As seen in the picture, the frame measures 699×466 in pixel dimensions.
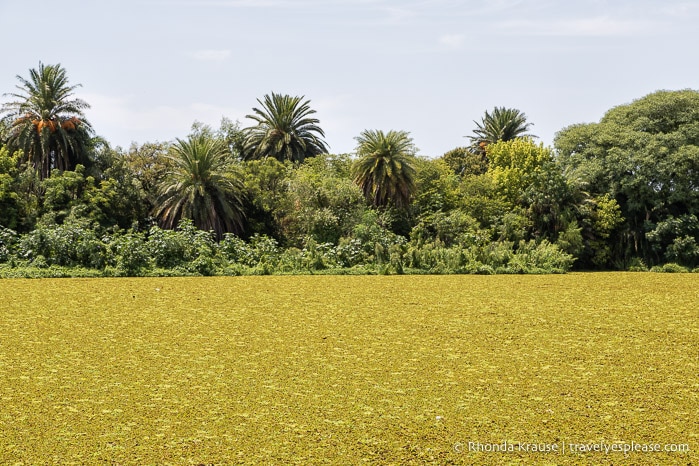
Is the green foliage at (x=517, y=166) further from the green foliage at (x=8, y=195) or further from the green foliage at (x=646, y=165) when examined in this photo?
the green foliage at (x=8, y=195)

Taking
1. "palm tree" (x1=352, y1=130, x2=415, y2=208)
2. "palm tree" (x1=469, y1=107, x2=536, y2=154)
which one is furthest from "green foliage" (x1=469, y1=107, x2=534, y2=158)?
"palm tree" (x1=352, y1=130, x2=415, y2=208)

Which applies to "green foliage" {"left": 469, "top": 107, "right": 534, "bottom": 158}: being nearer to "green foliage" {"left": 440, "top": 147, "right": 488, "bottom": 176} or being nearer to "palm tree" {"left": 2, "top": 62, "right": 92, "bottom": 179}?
"green foliage" {"left": 440, "top": 147, "right": 488, "bottom": 176}

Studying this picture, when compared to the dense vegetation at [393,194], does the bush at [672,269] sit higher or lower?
lower

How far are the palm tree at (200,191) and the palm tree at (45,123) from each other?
448cm

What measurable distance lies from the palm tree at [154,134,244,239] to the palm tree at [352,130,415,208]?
17.3ft

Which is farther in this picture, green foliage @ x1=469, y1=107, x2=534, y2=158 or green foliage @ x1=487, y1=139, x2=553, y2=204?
→ green foliage @ x1=469, y1=107, x2=534, y2=158

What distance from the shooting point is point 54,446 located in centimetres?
503

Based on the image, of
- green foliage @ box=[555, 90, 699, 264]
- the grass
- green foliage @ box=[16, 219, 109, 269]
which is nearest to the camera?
the grass

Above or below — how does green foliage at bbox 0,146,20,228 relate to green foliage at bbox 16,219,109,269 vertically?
above

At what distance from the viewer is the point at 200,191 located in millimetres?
24578

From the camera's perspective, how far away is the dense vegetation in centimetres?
2414

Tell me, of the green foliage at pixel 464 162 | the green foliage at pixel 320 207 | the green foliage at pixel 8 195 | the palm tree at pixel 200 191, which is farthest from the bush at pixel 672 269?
the green foliage at pixel 8 195

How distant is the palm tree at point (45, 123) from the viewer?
25984mm

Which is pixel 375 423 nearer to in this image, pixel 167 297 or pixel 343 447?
pixel 343 447
